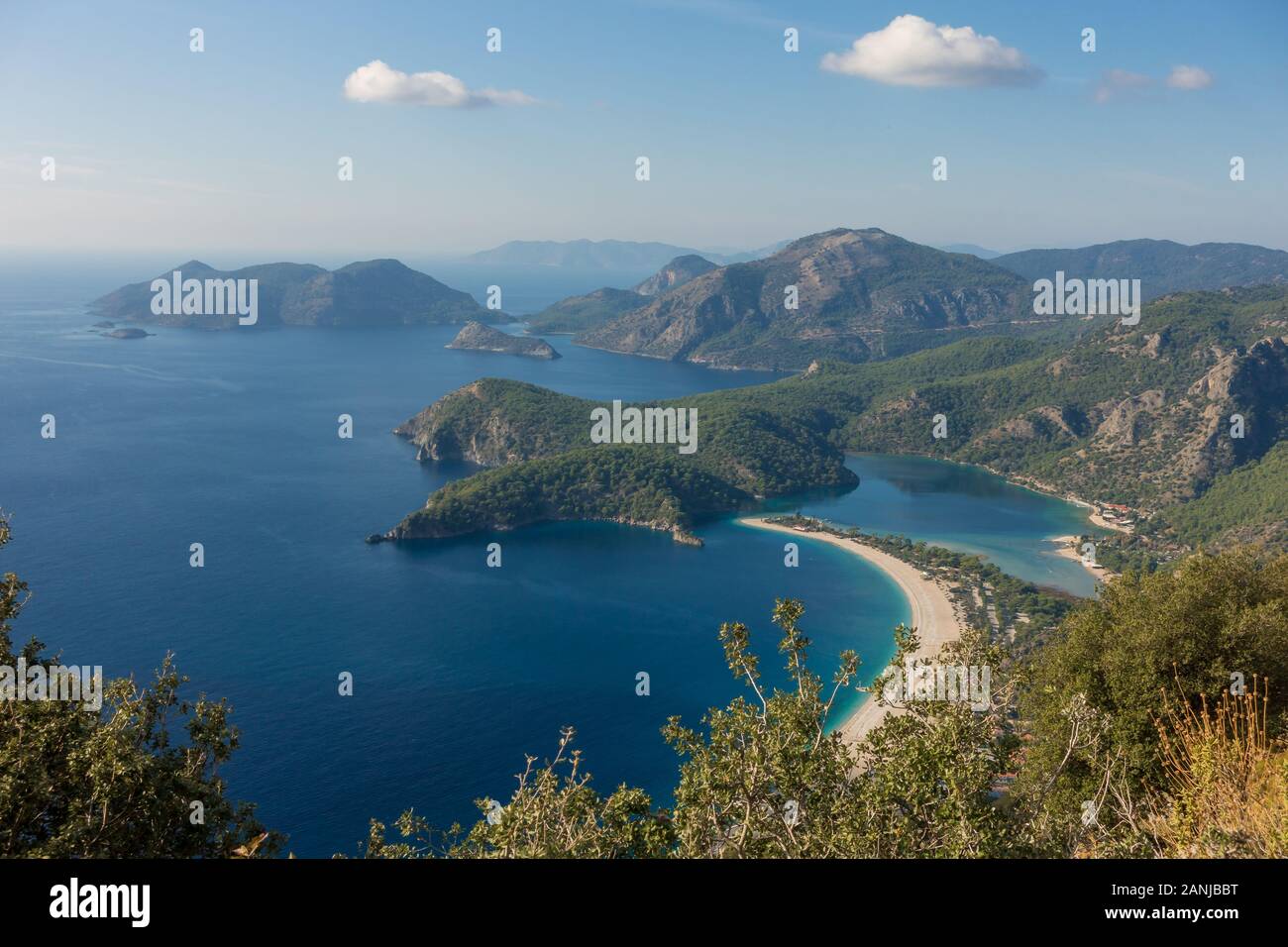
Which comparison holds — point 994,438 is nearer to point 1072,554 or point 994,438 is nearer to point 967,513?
point 967,513

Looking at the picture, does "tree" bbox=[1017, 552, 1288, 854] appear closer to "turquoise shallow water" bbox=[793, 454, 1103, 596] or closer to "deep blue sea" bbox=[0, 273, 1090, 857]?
"deep blue sea" bbox=[0, 273, 1090, 857]

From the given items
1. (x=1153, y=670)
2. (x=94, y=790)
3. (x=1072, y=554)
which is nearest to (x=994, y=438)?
(x=1072, y=554)

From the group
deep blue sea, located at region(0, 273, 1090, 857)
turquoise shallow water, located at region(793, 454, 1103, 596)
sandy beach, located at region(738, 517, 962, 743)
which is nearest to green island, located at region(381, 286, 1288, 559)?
turquoise shallow water, located at region(793, 454, 1103, 596)

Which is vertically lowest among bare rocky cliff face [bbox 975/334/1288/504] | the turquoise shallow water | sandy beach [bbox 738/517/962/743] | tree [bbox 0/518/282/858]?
sandy beach [bbox 738/517/962/743]

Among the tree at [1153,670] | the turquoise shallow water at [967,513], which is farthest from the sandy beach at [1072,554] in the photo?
the tree at [1153,670]
